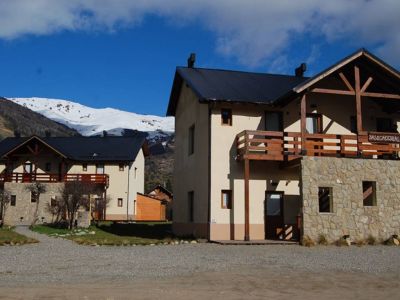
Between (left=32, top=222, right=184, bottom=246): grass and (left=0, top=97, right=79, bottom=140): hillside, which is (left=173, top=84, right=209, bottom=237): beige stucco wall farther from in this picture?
(left=0, top=97, right=79, bottom=140): hillside

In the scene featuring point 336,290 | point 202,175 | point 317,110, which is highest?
point 317,110

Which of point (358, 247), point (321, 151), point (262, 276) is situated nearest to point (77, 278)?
point (262, 276)

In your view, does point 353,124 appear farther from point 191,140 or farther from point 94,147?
point 94,147

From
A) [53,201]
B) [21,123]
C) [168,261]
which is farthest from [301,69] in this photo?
[21,123]

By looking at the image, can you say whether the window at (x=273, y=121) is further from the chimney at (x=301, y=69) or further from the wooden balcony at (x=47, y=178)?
the wooden balcony at (x=47, y=178)

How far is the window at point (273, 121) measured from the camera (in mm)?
22903

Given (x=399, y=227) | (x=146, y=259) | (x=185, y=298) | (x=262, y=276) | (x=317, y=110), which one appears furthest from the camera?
(x=317, y=110)

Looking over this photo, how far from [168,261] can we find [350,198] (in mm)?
9560

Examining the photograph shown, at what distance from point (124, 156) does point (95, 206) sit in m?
5.69

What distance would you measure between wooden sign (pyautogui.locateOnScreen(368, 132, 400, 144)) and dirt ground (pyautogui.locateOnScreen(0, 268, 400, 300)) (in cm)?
1056

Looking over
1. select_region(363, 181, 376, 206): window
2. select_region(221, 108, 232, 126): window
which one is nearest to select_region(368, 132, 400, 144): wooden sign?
select_region(363, 181, 376, 206): window

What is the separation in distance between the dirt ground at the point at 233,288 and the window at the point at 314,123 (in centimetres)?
1271

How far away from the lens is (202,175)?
2278 centimetres

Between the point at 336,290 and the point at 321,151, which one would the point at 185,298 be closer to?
the point at 336,290
